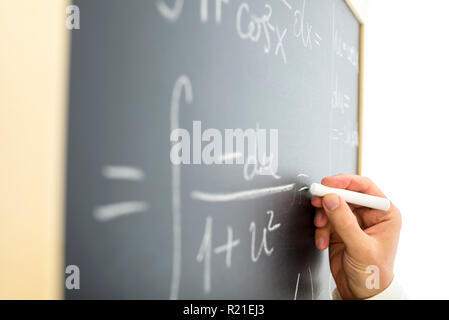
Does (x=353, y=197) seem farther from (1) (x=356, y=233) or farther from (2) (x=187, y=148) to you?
(2) (x=187, y=148)

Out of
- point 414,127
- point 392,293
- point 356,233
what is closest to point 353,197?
point 356,233

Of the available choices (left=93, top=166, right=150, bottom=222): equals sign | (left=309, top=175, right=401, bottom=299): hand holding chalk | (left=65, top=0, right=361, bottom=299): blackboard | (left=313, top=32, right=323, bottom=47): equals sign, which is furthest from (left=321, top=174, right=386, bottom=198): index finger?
(left=93, top=166, right=150, bottom=222): equals sign

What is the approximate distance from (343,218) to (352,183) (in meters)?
0.16

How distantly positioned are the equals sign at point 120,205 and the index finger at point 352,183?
0.46 metres

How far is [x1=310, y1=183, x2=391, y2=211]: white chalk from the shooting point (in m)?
0.58

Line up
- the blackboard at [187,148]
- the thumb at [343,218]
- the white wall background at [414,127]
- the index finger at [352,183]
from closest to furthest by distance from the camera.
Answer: the blackboard at [187,148], the thumb at [343,218], the index finger at [352,183], the white wall background at [414,127]

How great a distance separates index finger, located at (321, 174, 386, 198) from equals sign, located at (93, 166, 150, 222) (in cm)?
46

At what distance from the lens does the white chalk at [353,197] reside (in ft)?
1.91

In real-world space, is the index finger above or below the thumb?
above

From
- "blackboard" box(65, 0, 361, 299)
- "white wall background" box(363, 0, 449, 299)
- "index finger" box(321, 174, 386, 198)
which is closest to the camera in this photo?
"blackboard" box(65, 0, 361, 299)

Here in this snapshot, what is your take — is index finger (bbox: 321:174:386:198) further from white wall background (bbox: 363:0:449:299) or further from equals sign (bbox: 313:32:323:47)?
white wall background (bbox: 363:0:449:299)

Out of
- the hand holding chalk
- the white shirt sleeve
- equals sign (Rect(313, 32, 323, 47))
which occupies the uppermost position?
equals sign (Rect(313, 32, 323, 47))

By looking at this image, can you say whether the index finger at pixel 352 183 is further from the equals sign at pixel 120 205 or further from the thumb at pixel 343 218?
the equals sign at pixel 120 205

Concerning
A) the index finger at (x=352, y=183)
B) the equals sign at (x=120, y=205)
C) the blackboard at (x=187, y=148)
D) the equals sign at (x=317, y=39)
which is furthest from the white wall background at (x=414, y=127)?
the equals sign at (x=120, y=205)
